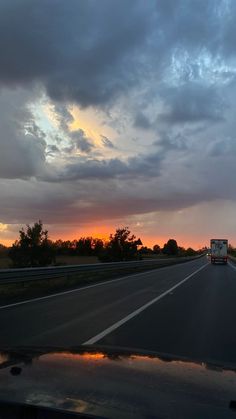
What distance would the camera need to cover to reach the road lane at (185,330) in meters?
9.97

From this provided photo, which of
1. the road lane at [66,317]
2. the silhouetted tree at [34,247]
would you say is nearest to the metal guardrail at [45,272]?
the road lane at [66,317]

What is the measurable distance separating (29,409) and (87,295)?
17.0 metres

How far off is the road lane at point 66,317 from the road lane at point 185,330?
2.00ft

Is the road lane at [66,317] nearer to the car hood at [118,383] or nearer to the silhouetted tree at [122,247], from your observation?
the car hood at [118,383]

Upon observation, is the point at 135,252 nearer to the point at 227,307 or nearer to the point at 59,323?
the point at 227,307

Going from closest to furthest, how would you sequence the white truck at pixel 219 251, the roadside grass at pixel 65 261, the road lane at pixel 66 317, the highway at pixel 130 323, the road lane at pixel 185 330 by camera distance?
the road lane at pixel 185 330, the highway at pixel 130 323, the road lane at pixel 66 317, the roadside grass at pixel 65 261, the white truck at pixel 219 251

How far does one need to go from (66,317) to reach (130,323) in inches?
65.7

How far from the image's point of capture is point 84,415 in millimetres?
3619

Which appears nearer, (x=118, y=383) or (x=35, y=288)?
(x=118, y=383)

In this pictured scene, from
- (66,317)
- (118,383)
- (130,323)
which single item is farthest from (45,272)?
(118,383)

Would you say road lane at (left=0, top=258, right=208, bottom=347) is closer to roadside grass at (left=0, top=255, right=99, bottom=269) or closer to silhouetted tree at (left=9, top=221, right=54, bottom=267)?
roadside grass at (left=0, top=255, right=99, bottom=269)

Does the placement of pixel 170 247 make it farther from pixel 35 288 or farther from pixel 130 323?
pixel 130 323

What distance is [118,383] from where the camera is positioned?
4.50 metres

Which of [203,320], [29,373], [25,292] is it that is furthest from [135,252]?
[29,373]
